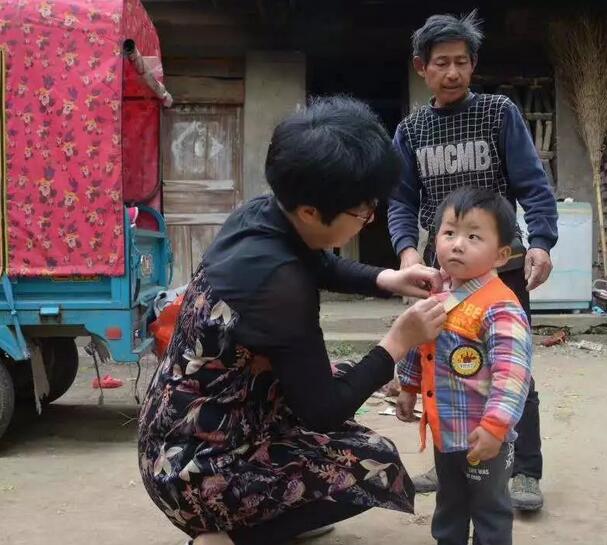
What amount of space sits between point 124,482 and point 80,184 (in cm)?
153

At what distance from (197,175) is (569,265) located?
3.77m

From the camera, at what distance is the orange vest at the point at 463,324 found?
2.26m

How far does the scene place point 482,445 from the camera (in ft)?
6.88

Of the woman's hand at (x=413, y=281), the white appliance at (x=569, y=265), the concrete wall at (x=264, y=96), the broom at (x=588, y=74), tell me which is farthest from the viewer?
the concrete wall at (x=264, y=96)

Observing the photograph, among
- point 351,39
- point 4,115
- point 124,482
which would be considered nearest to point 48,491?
point 124,482

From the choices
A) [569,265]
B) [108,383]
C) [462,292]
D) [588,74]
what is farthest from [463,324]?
[588,74]

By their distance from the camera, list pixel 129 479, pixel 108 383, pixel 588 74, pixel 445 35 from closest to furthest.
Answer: pixel 445 35, pixel 129 479, pixel 108 383, pixel 588 74

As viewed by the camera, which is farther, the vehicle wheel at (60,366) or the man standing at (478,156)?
the vehicle wheel at (60,366)

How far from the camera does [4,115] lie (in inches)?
163

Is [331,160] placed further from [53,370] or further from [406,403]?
[53,370]

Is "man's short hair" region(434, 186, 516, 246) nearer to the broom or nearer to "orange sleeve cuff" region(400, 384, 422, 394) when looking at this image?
"orange sleeve cuff" region(400, 384, 422, 394)

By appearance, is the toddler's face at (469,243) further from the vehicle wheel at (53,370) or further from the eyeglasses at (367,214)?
the vehicle wheel at (53,370)

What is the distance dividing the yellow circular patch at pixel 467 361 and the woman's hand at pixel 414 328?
0.46 ft

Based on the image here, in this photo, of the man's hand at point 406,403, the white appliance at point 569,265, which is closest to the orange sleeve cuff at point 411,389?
the man's hand at point 406,403
